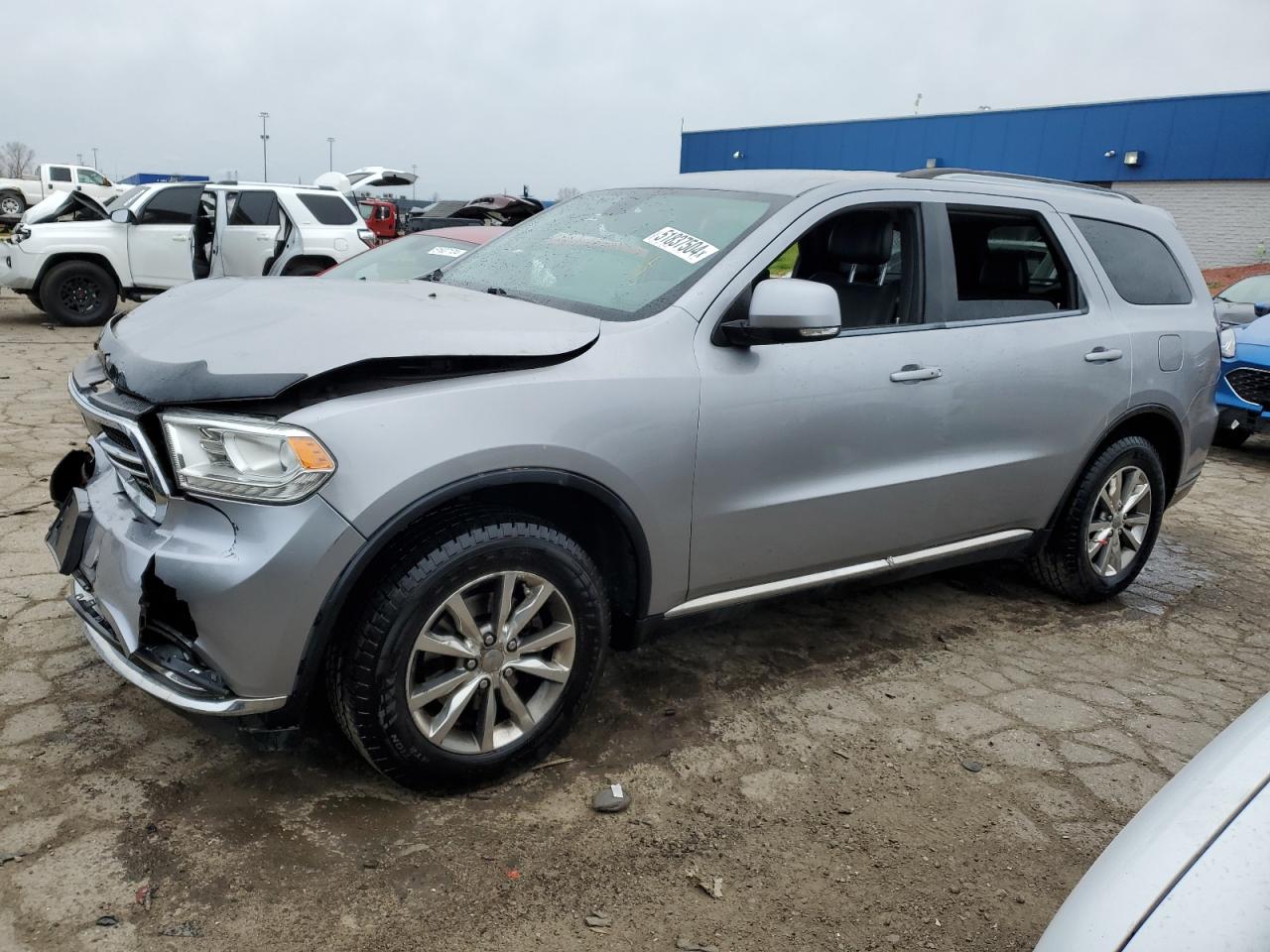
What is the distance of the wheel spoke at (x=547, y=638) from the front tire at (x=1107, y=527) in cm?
249

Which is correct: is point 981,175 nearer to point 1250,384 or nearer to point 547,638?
point 547,638

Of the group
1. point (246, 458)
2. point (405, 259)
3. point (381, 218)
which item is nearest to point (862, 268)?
point (246, 458)

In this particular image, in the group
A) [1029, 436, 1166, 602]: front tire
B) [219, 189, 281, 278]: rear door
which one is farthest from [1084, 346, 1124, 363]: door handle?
[219, 189, 281, 278]: rear door

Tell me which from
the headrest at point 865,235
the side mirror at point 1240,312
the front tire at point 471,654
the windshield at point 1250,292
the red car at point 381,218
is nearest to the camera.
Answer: the front tire at point 471,654

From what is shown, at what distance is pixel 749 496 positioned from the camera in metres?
3.04

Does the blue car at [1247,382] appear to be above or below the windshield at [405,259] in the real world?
below

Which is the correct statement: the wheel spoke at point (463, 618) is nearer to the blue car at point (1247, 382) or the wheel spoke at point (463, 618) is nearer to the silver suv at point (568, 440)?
the silver suv at point (568, 440)

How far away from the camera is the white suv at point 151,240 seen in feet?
36.4

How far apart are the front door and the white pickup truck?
103 feet

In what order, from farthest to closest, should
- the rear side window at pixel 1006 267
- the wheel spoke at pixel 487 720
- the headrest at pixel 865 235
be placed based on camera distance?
the rear side window at pixel 1006 267 → the headrest at pixel 865 235 → the wheel spoke at pixel 487 720

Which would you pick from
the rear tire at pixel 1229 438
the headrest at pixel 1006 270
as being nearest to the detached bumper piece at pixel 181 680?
the headrest at pixel 1006 270

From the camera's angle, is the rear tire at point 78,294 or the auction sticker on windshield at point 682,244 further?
the rear tire at point 78,294

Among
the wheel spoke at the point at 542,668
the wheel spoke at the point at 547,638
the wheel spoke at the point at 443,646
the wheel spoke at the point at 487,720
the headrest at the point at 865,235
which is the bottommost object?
the wheel spoke at the point at 487,720

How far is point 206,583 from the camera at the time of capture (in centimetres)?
229
